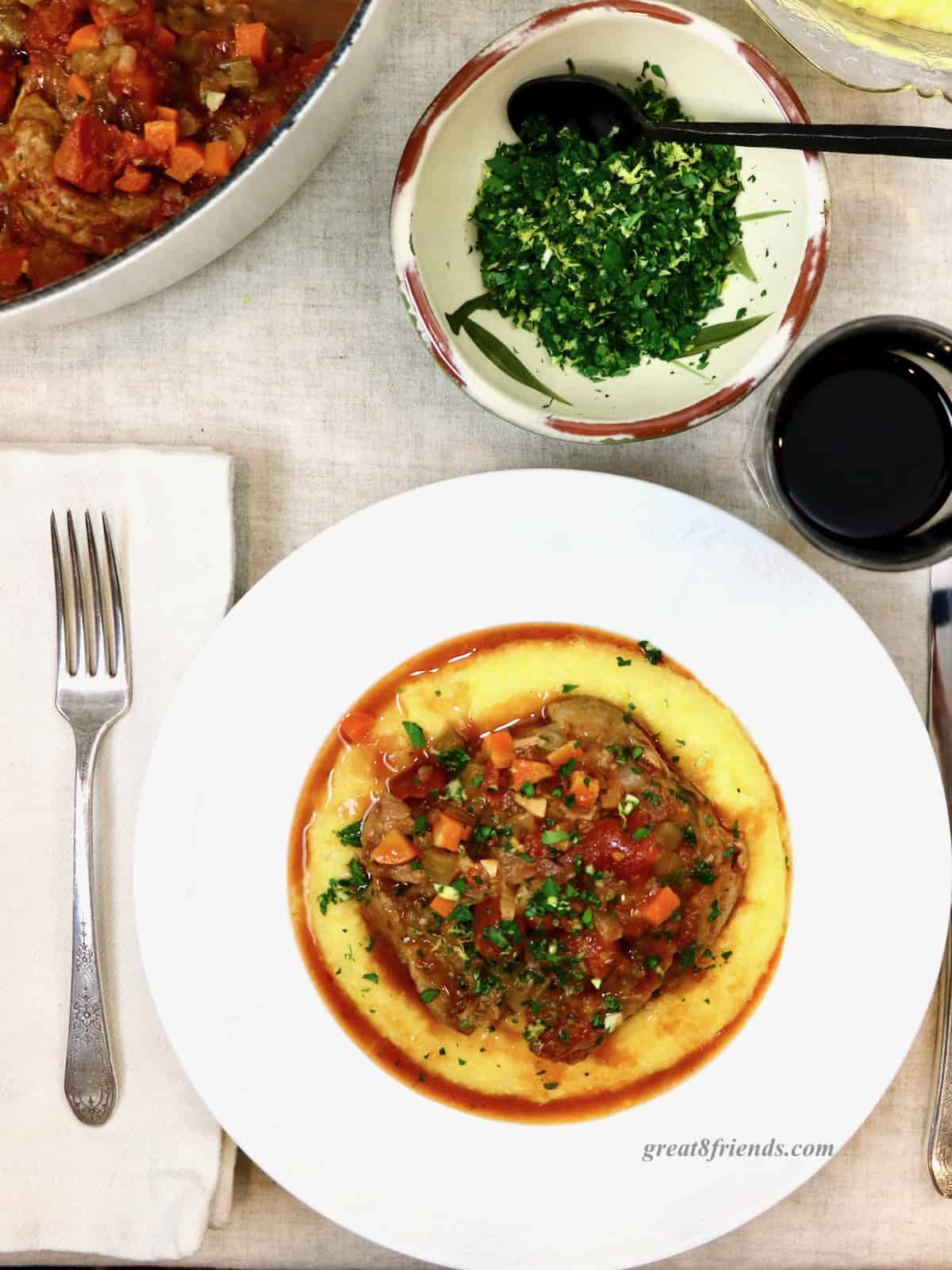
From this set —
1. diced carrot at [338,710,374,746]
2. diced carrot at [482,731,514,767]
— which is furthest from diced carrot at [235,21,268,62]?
diced carrot at [482,731,514,767]

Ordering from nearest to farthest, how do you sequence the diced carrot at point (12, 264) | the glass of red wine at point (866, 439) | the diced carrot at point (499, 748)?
1. the diced carrot at point (12, 264)
2. the glass of red wine at point (866, 439)
3. the diced carrot at point (499, 748)

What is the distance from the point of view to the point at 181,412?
2686 millimetres

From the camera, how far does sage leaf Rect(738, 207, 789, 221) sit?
239 cm

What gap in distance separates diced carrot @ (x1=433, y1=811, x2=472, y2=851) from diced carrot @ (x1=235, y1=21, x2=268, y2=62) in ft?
5.82

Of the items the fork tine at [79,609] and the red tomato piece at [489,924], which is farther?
the fork tine at [79,609]

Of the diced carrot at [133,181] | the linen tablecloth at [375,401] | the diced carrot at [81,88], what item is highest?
the diced carrot at [81,88]

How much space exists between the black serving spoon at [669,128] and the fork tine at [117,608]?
1.42m

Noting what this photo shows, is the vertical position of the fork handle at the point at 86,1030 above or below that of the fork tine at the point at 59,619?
below

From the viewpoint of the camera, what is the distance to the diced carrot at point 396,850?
246cm

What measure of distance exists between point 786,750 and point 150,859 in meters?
1.55

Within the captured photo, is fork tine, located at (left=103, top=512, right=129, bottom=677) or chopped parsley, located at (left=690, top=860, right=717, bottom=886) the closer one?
chopped parsley, located at (left=690, top=860, right=717, bottom=886)

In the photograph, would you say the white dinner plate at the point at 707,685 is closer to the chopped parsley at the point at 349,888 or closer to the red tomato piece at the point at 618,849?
the chopped parsley at the point at 349,888

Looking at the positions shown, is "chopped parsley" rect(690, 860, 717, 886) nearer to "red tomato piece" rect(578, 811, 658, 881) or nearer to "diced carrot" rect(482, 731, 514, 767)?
"red tomato piece" rect(578, 811, 658, 881)

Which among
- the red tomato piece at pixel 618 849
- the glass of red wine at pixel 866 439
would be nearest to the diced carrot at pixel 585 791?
the red tomato piece at pixel 618 849
